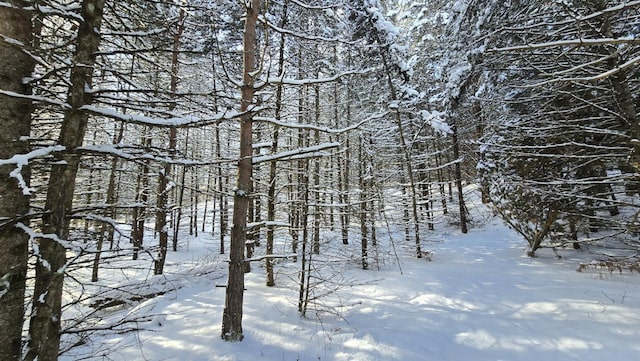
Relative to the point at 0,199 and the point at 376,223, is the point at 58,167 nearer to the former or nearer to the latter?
the point at 0,199

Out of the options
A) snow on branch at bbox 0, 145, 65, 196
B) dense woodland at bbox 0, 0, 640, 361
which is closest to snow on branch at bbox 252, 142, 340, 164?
dense woodland at bbox 0, 0, 640, 361

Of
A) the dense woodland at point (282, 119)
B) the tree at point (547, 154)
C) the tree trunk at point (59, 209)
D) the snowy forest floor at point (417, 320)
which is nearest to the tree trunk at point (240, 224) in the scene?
the dense woodland at point (282, 119)

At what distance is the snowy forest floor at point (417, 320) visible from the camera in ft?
14.2

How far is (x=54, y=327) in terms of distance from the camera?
227cm

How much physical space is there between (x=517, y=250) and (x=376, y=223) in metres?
5.13

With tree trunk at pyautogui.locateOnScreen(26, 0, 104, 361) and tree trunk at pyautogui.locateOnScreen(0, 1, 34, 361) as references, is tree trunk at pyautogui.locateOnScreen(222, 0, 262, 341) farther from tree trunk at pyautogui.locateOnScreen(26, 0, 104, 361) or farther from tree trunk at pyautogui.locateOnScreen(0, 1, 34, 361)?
tree trunk at pyautogui.locateOnScreen(0, 1, 34, 361)

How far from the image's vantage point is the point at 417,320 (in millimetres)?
5398

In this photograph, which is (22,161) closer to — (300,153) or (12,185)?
(12,185)

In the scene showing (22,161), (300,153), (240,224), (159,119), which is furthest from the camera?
(240,224)

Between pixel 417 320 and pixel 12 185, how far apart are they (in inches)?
227

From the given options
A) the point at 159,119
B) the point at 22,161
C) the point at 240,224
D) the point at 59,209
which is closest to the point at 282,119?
the point at 240,224

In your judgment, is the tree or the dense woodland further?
the tree

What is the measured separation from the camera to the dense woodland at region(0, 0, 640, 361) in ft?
7.54

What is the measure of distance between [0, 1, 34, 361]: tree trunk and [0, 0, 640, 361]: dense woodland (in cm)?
A: 1
